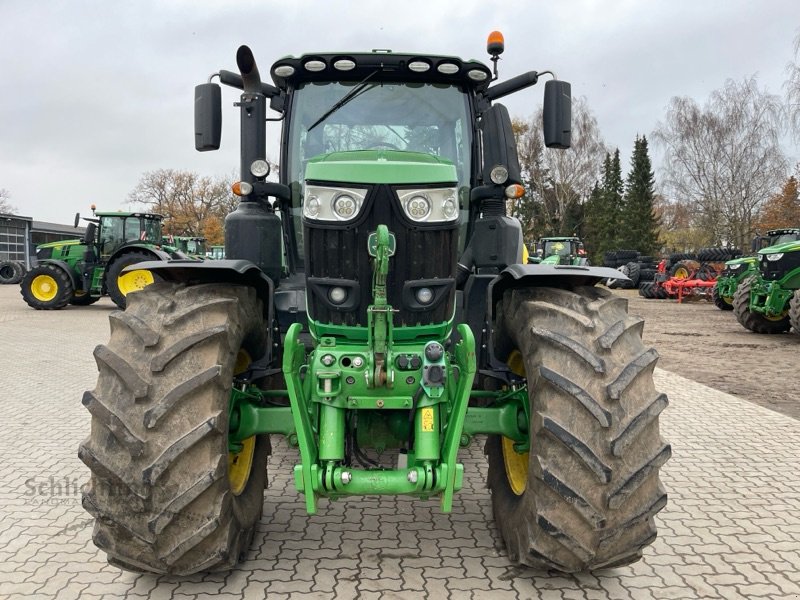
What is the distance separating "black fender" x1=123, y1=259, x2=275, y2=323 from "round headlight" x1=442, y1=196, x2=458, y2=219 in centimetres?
97

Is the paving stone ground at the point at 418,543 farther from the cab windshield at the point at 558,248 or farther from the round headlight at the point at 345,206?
the cab windshield at the point at 558,248

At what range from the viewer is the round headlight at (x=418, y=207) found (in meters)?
2.91

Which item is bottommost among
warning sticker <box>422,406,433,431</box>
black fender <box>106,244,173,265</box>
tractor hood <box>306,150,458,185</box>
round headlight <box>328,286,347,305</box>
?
warning sticker <box>422,406,433,431</box>

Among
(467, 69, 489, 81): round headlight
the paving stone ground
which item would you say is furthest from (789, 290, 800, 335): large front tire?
(467, 69, 489, 81): round headlight

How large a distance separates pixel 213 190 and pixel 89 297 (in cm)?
3589

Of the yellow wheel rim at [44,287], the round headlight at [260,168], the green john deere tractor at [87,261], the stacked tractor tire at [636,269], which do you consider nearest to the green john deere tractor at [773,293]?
the round headlight at [260,168]

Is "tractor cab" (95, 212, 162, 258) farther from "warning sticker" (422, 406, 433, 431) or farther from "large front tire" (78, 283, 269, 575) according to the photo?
"warning sticker" (422, 406, 433, 431)

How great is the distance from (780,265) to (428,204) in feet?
37.8

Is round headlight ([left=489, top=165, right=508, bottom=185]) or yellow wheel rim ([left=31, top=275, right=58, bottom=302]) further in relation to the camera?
yellow wheel rim ([left=31, top=275, right=58, bottom=302])

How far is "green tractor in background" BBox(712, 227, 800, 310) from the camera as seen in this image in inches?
670

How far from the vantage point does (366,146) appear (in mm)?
4043

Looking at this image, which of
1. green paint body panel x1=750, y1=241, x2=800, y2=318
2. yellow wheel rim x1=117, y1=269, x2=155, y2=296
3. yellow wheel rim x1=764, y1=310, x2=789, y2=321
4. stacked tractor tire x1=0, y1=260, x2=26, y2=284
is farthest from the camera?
stacked tractor tire x1=0, y1=260, x2=26, y2=284

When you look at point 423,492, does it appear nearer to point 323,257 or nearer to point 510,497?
point 510,497

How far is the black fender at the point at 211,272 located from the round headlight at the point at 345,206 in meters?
0.57
